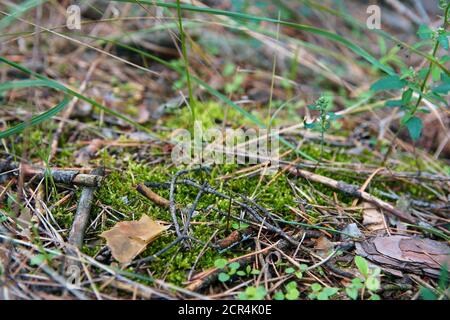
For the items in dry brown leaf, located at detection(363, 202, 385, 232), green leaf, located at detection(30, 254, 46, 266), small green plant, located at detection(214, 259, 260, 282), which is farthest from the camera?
dry brown leaf, located at detection(363, 202, 385, 232)

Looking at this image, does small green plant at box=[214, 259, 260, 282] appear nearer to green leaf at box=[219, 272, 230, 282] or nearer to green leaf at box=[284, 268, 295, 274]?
green leaf at box=[219, 272, 230, 282]

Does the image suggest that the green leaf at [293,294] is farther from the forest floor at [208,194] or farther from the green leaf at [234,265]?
the green leaf at [234,265]

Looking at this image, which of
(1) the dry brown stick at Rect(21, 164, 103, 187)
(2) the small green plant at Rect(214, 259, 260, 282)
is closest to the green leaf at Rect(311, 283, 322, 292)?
(2) the small green plant at Rect(214, 259, 260, 282)

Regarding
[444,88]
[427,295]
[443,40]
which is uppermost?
Result: [443,40]

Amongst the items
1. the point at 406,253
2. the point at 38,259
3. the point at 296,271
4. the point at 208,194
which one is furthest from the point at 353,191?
the point at 38,259

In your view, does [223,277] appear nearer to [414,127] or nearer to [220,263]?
[220,263]

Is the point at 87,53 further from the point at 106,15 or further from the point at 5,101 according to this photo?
the point at 5,101
